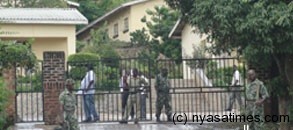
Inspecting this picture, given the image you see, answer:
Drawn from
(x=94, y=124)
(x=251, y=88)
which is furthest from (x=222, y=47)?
(x=94, y=124)

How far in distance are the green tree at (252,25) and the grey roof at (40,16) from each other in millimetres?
16578

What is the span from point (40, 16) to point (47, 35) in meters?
0.98

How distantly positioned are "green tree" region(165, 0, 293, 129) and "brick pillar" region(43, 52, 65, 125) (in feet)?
14.0

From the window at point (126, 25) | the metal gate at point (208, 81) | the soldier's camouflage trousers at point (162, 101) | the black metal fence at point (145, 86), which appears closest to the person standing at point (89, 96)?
the black metal fence at point (145, 86)

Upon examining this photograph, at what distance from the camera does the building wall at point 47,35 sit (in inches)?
1276

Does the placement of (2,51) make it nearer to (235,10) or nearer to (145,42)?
(235,10)

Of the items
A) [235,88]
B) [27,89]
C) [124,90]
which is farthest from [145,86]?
[27,89]

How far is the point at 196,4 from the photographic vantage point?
16062 millimetres

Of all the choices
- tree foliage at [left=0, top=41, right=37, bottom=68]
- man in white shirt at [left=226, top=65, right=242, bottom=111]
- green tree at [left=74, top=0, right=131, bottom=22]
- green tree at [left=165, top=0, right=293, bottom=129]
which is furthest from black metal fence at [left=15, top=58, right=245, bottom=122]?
green tree at [left=74, top=0, right=131, bottom=22]

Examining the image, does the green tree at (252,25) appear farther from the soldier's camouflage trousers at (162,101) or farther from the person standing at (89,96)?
the person standing at (89,96)

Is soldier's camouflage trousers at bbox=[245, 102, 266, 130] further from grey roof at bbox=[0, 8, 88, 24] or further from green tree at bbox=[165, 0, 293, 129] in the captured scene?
grey roof at bbox=[0, 8, 88, 24]

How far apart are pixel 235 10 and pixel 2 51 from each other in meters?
5.04

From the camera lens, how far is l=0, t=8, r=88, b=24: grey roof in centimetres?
3216

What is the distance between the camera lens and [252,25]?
14.6 meters
